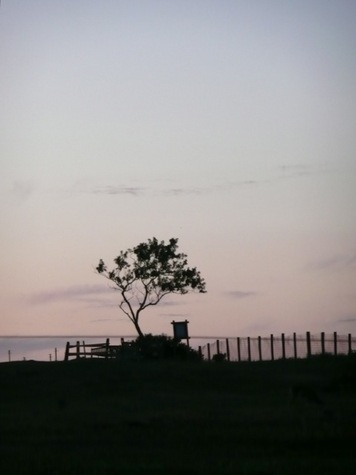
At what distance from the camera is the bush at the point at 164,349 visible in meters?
69.4

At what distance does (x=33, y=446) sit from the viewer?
27.0m

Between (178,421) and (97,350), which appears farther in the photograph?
(97,350)

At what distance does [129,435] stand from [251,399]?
13089 mm

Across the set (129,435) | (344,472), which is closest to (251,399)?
(129,435)

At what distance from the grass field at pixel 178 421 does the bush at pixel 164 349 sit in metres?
13.7

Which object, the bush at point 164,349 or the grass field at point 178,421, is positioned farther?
the bush at point 164,349

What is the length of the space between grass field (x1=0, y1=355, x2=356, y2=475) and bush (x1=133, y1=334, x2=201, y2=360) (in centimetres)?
1369

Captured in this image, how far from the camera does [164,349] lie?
7050 centimetres

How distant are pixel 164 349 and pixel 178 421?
3871 cm

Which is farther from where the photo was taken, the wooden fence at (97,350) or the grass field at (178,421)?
the wooden fence at (97,350)

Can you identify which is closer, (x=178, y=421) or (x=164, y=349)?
(x=178, y=421)

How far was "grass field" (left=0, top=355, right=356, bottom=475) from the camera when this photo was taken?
2373cm

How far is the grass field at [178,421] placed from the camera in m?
23.7

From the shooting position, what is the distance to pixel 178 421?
31.8 meters
